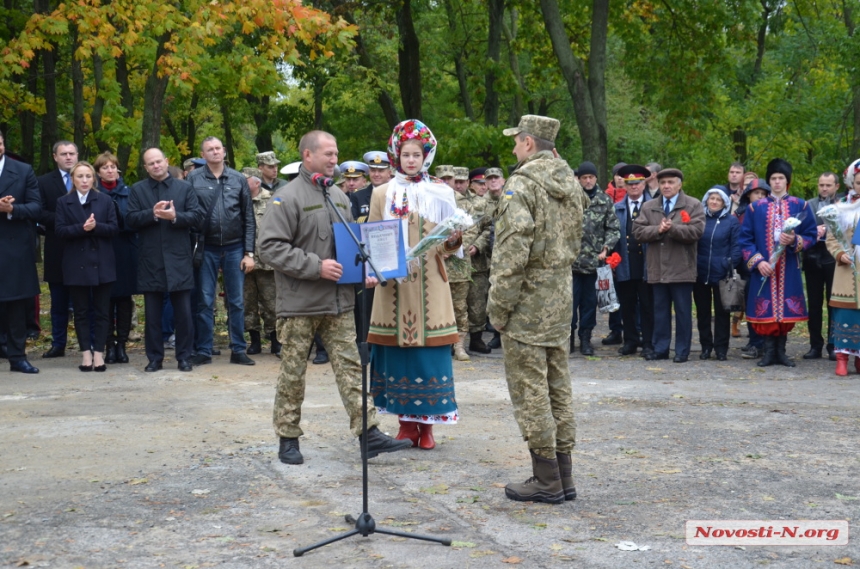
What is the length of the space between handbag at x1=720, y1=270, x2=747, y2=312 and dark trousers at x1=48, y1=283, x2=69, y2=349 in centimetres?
748

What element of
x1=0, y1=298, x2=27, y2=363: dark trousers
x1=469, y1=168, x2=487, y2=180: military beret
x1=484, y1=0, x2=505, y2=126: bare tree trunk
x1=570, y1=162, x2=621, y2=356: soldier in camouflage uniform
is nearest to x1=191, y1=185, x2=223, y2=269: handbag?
x1=0, y1=298, x2=27, y2=363: dark trousers

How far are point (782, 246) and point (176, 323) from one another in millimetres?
6677

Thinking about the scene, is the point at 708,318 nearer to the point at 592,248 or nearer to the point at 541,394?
the point at 592,248

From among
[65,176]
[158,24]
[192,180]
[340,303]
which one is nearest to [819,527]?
[340,303]

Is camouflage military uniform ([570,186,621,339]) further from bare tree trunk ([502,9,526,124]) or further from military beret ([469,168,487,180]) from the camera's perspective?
bare tree trunk ([502,9,526,124])

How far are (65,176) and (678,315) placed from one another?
7.13 m

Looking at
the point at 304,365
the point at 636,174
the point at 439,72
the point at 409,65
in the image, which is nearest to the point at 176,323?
the point at 304,365

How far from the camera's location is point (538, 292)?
20.6ft

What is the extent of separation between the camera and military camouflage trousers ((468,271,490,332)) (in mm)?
12898

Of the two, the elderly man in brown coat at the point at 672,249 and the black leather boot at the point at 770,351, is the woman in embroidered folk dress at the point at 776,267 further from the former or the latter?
the elderly man in brown coat at the point at 672,249

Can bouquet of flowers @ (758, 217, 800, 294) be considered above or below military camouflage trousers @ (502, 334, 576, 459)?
above

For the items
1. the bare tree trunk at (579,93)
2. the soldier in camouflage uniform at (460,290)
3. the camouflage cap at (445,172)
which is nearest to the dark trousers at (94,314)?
the soldier in camouflage uniform at (460,290)

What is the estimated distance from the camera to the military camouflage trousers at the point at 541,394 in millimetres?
6246

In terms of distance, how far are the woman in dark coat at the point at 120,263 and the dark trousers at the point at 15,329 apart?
3.06 ft
